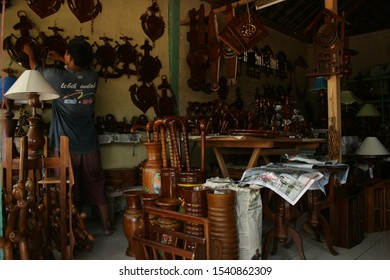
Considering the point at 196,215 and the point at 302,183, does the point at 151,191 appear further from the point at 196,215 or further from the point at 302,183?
the point at 302,183

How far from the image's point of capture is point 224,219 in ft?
5.71

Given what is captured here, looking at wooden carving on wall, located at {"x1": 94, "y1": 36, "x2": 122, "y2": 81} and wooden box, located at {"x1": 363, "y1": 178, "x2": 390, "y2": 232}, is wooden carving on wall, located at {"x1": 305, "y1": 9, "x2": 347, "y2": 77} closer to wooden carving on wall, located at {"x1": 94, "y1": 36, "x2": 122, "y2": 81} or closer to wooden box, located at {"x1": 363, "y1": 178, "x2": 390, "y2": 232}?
wooden box, located at {"x1": 363, "y1": 178, "x2": 390, "y2": 232}

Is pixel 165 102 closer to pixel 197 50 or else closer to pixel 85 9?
pixel 197 50

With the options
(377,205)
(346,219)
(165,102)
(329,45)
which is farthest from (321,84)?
(346,219)

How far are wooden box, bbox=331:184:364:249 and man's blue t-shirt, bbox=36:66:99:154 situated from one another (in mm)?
2091

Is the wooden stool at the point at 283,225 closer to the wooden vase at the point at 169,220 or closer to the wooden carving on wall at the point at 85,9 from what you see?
the wooden vase at the point at 169,220

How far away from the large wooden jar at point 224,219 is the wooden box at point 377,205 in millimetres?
1767

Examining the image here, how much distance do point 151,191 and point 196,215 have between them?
60 cm

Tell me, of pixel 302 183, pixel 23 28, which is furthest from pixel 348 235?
pixel 23 28

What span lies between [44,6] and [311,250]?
10.6ft

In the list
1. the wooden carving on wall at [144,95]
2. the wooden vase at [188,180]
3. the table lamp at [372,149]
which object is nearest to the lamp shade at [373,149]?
the table lamp at [372,149]

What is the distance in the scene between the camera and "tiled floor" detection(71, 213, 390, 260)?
234 cm

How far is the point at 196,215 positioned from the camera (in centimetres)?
180

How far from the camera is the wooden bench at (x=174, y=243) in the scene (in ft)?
5.12
